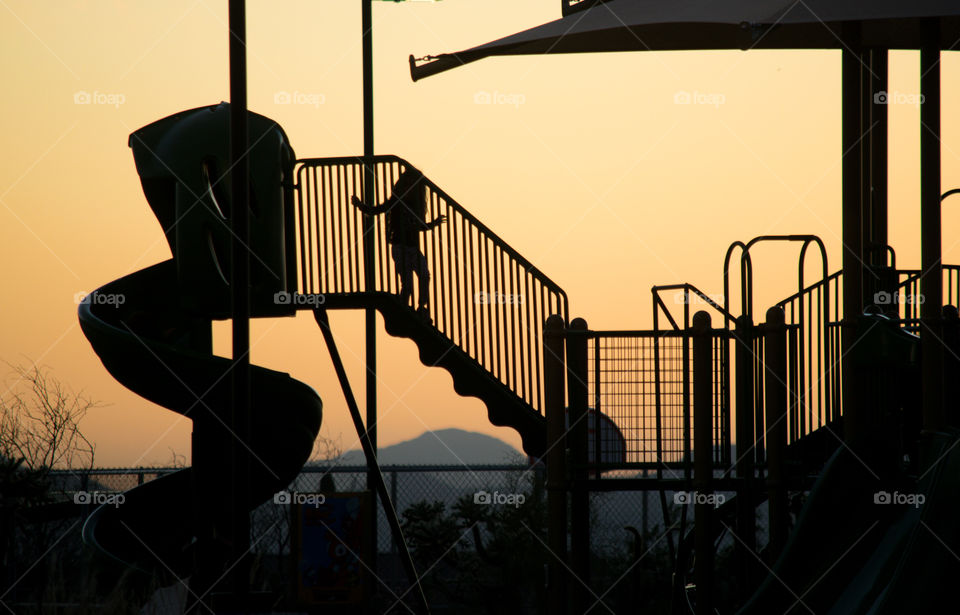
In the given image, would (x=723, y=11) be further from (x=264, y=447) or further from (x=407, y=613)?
(x=407, y=613)

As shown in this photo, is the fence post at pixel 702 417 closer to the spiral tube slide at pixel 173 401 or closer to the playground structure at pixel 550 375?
the playground structure at pixel 550 375

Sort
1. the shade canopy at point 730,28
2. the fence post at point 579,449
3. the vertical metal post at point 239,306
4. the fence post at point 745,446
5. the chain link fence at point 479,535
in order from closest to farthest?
the vertical metal post at point 239,306
the shade canopy at point 730,28
the fence post at point 745,446
the fence post at point 579,449
the chain link fence at point 479,535

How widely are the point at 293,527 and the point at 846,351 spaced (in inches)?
337

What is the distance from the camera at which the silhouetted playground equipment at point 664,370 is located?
9445mm

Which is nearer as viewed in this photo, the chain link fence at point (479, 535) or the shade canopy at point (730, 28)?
the shade canopy at point (730, 28)

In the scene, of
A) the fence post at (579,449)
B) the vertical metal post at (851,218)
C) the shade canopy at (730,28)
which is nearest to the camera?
the shade canopy at (730,28)

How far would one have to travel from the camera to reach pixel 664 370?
37.2 feet

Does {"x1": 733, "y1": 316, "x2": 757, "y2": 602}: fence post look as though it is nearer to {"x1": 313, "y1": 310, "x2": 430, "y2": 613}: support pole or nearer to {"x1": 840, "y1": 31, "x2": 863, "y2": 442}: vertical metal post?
{"x1": 840, "y1": 31, "x2": 863, "y2": 442}: vertical metal post

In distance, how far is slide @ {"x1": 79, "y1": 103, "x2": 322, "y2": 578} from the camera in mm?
13570

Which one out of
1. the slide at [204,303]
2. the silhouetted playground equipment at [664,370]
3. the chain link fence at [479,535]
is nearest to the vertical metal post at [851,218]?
the silhouetted playground equipment at [664,370]

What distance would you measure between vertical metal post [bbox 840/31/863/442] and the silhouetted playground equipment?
2 cm

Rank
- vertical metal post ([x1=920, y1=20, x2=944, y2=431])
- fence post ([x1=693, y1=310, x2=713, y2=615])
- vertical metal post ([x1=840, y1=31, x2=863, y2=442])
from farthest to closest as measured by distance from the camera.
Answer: fence post ([x1=693, y1=310, x2=713, y2=615])
vertical metal post ([x1=840, y1=31, x2=863, y2=442])
vertical metal post ([x1=920, y1=20, x2=944, y2=431])

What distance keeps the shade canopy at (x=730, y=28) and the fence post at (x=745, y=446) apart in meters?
2.62

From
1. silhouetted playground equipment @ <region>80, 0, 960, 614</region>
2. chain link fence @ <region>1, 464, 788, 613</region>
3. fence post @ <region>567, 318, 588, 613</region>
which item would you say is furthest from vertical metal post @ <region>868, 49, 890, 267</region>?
chain link fence @ <region>1, 464, 788, 613</region>
